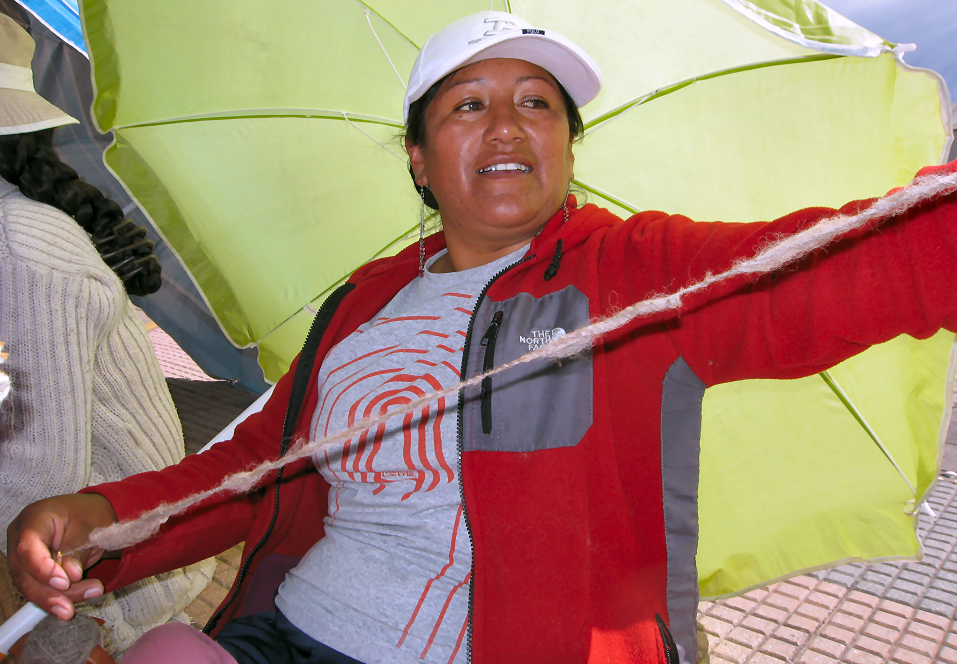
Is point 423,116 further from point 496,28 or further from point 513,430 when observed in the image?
point 513,430

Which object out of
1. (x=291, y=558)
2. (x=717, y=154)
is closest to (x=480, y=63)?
(x=717, y=154)

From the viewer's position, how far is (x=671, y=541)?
94cm

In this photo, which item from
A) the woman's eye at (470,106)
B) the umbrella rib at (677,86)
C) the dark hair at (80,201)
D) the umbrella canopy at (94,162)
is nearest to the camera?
the umbrella rib at (677,86)

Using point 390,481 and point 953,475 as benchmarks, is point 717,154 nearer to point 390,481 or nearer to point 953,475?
point 390,481

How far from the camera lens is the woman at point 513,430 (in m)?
0.77

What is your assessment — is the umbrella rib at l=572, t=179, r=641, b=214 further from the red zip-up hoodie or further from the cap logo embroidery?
the cap logo embroidery

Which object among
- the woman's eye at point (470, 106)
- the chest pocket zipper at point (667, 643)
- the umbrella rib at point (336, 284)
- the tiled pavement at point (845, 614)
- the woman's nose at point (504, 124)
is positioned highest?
the woman's eye at point (470, 106)

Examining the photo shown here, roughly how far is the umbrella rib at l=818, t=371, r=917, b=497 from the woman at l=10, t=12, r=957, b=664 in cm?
44

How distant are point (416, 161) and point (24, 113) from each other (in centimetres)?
95

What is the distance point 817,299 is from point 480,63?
32.5 inches

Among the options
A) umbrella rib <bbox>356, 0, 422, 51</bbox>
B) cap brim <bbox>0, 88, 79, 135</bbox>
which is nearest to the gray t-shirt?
umbrella rib <bbox>356, 0, 422, 51</bbox>

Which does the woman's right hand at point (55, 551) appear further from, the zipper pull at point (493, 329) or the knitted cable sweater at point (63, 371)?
the zipper pull at point (493, 329)

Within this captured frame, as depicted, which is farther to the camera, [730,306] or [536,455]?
[536,455]

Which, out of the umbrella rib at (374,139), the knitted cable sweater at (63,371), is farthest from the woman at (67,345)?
the umbrella rib at (374,139)
